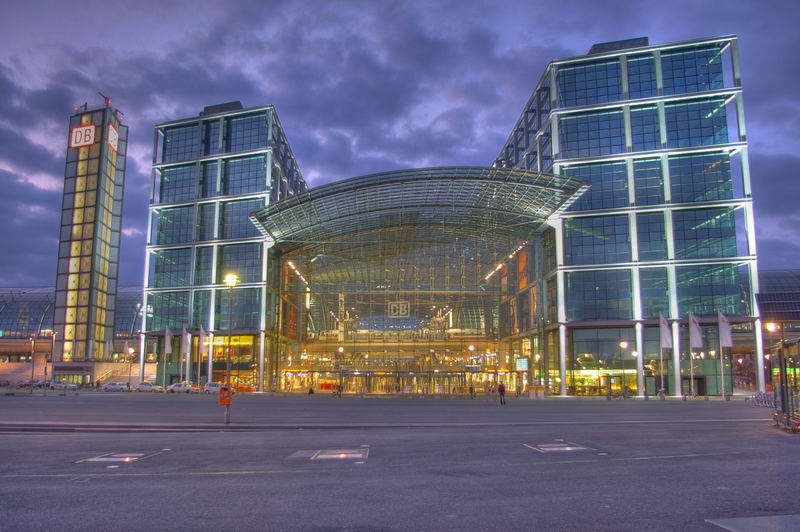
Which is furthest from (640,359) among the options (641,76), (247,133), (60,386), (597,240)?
(60,386)

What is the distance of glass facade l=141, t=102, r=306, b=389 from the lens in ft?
248

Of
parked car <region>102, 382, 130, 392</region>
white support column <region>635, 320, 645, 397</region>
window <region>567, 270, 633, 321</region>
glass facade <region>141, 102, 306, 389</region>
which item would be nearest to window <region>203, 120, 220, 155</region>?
glass facade <region>141, 102, 306, 389</region>

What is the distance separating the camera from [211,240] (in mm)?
77688

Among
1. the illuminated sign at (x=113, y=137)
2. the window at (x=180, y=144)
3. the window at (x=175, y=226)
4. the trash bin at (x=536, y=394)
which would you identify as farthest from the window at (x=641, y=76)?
the illuminated sign at (x=113, y=137)

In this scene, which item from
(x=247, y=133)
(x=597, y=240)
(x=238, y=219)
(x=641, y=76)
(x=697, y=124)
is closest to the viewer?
(x=697, y=124)

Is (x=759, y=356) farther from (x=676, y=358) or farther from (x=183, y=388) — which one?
(x=183, y=388)

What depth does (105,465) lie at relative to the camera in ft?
43.5

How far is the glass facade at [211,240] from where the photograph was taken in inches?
2980

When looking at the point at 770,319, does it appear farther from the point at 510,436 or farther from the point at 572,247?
the point at 510,436

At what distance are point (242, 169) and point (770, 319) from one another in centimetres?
6141

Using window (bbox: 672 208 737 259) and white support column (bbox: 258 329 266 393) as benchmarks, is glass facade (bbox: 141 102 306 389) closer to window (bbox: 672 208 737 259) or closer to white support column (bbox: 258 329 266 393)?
white support column (bbox: 258 329 266 393)

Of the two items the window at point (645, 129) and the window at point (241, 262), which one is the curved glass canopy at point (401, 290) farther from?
the window at point (645, 129)

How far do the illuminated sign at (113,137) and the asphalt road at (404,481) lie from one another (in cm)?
9488

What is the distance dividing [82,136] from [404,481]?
108490 mm
